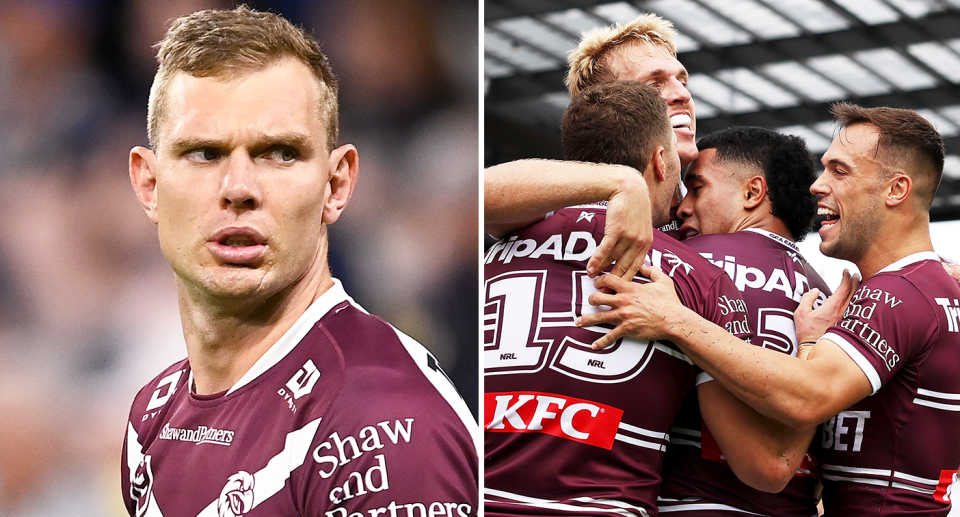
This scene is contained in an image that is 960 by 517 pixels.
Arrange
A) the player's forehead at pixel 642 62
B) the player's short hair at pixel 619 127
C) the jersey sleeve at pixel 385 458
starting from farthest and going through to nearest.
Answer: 1. the player's forehead at pixel 642 62
2. the player's short hair at pixel 619 127
3. the jersey sleeve at pixel 385 458

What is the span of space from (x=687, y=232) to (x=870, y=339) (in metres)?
0.75

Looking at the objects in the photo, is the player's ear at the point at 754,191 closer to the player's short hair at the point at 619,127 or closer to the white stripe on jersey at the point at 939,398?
the player's short hair at the point at 619,127

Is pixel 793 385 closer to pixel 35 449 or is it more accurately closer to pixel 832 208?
pixel 832 208

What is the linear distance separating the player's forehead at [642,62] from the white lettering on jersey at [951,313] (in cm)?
106

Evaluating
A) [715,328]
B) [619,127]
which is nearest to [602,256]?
[715,328]

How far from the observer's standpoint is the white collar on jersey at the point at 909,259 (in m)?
2.36

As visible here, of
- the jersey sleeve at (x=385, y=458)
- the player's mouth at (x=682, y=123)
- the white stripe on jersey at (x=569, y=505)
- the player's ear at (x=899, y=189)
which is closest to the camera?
the jersey sleeve at (x=385, y=458)

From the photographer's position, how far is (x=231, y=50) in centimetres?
143

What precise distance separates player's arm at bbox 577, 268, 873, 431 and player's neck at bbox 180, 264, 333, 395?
0.71 m

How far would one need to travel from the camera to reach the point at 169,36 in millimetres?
1484

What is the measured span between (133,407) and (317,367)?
0.33 m

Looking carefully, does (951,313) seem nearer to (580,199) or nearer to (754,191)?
(754,191)

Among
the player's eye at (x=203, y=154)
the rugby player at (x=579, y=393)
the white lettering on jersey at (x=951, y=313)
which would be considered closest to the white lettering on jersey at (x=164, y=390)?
the player's eye at (x=203, y=154)

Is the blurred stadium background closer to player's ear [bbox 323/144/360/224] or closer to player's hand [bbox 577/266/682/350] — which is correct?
player's ear [bbox 323/144/360/224]
